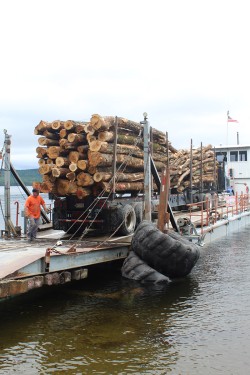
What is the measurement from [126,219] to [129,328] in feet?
17.4

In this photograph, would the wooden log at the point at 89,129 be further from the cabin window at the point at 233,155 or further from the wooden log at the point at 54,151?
the cabin window at the point at 233,155

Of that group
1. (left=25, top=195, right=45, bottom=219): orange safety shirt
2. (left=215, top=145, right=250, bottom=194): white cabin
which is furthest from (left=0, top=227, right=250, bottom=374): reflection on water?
(left=215, top=145, right=250, bottom=194): white cabin

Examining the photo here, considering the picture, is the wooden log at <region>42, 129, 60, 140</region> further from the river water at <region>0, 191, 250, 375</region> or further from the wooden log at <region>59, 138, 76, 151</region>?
the river water at <region>0, 191, 250, 375</region>

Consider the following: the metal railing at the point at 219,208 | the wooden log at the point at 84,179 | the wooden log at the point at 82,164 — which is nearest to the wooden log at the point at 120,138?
the wooden log at the point at 82,164

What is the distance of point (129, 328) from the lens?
8227 millimetres

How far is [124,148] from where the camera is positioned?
13508mm

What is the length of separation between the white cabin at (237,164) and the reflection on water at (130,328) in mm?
20101

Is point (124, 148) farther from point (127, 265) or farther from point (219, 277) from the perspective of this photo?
point (219, 277)

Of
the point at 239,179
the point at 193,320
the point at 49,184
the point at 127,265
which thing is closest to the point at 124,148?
the point at 49,184

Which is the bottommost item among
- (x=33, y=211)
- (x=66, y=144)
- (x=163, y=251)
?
(x=163, y=251)

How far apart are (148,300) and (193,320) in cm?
159

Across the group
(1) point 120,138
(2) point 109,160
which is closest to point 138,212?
(2) point 109,160

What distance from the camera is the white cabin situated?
3169cm

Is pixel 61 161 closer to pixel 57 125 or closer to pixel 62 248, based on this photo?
pixel 57 125
